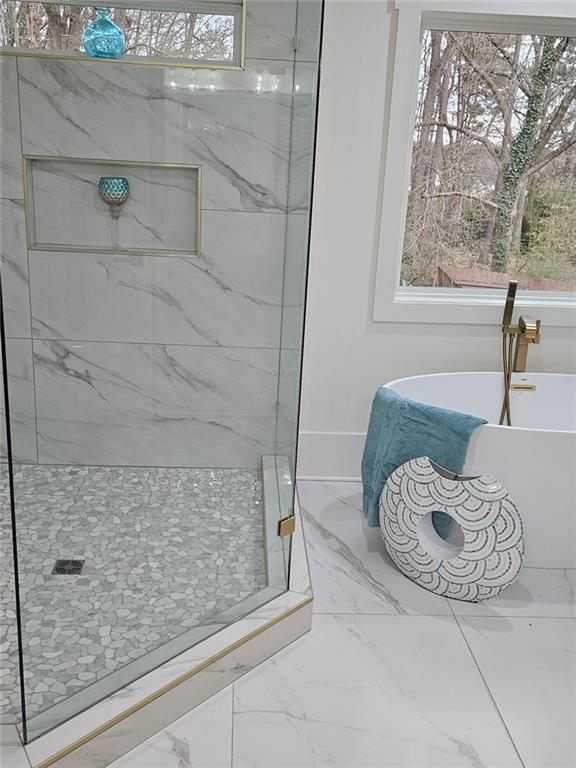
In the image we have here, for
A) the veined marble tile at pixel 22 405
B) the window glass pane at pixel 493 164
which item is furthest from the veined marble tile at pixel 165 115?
the window glass pane at pixel 493 164

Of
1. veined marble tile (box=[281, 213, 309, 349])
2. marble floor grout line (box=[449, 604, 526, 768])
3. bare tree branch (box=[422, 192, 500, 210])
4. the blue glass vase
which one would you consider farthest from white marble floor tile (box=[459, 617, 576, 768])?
the blue glass vase

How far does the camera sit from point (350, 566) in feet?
8.25

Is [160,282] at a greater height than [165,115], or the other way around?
[165,115]

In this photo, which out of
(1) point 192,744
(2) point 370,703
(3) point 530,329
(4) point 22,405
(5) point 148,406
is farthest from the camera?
(3) point 530,329

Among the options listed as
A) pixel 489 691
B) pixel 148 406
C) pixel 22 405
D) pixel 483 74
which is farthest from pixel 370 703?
pixel 483 74

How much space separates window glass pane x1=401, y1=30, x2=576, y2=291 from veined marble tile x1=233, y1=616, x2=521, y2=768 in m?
1.57

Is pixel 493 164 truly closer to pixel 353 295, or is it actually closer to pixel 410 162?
pixel 410 162

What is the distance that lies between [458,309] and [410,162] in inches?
24.9

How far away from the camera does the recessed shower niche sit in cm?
239

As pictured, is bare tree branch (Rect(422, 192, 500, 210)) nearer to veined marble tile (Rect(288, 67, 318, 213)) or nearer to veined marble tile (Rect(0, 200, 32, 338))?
veined marble tile (Rect(288, 67, 318, 213))

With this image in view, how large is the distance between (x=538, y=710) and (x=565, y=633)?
375 mm

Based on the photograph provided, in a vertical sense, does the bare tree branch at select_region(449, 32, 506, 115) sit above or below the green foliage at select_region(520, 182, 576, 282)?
above

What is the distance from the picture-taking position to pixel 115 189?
2.39m

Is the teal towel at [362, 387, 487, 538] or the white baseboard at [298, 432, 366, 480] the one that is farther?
the white baseboard at [298, 432, 366, 480]
